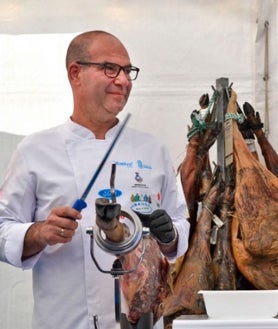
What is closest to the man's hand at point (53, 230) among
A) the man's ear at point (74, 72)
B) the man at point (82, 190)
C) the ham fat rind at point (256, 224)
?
the man at point (82, 190)

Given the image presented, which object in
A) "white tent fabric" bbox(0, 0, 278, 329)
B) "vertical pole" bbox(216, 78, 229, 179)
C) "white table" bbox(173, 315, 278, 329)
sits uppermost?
"white tent fabric" bbox(0, 0, 278, 329)

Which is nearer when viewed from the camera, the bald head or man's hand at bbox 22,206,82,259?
man's hand at bbox 22,206,82,259

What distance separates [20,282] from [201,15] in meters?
1.26

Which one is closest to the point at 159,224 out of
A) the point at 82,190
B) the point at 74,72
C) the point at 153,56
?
the point at 82,190

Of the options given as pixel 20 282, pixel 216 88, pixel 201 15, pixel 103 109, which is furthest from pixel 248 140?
pixel 20 282

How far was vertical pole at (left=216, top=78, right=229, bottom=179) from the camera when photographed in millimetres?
2534

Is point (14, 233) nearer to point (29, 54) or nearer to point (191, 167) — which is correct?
point (191, 167)

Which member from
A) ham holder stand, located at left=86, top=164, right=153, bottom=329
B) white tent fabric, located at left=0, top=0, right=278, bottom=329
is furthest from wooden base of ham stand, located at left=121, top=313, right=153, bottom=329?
white tent fabric, located at left=0, top=0, right=278, bottom=329

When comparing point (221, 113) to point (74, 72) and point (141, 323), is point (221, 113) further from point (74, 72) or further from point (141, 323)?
point (141, 323)

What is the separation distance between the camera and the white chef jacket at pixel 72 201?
1.81 meters

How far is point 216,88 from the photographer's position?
2645mm

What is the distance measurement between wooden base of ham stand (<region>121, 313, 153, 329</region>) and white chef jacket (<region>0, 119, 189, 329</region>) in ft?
0.59

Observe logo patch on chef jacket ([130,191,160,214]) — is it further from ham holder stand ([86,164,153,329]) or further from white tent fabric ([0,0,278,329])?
white tent fabric ([0,0,278,329])

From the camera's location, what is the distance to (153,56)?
283 cm
